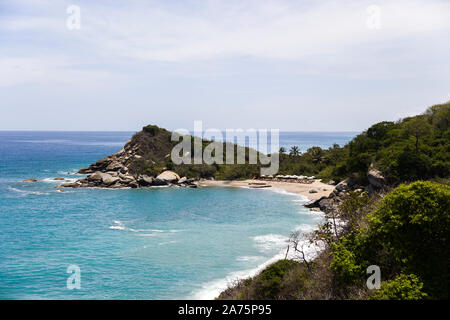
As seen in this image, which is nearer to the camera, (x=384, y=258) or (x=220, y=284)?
(x=384, y=258)

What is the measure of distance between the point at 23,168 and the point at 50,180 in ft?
78.8

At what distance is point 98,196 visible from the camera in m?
51.2

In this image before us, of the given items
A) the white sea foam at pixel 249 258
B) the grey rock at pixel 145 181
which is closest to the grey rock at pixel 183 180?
the grey rock at pixel 145 181

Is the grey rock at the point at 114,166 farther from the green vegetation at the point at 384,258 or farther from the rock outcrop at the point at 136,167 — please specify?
the green vegetation at the point at 384,258

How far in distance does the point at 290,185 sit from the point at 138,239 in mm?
35209

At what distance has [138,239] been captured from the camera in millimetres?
30516

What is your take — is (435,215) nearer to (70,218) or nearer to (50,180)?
(70,218)

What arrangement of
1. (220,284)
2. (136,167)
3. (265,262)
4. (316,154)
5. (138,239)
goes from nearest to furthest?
(220,284) < (265,262) < (138,239) < (136,167) < (316,154)

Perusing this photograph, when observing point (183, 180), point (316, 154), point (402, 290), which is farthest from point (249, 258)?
point (316, 154)

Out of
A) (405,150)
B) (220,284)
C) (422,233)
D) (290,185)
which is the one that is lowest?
(220,284)

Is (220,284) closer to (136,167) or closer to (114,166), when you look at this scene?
(136,167)

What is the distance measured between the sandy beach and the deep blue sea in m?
3.40

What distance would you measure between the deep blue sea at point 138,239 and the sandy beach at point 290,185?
340 cm
